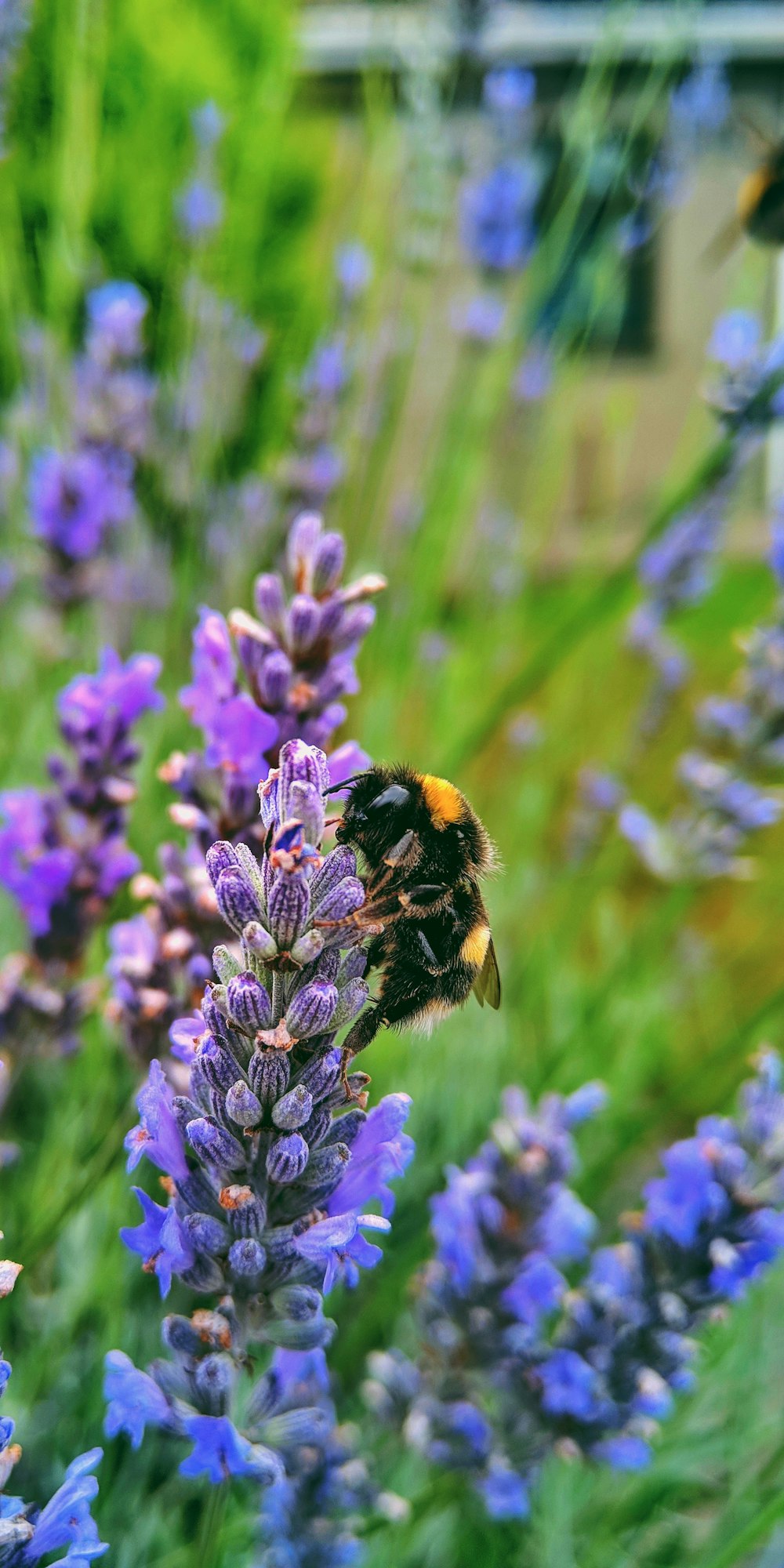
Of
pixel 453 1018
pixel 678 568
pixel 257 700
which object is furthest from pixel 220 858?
pixel 678 568

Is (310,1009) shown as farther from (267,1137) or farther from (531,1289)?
(531,1289)

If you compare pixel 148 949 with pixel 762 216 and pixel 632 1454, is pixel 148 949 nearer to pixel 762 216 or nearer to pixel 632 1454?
pixel 632 1454

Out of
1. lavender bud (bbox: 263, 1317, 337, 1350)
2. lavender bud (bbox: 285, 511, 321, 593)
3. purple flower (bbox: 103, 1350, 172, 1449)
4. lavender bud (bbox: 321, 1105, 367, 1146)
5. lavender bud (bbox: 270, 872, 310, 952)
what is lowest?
purple flower (bbox: 103, 1350, 172, 1449)

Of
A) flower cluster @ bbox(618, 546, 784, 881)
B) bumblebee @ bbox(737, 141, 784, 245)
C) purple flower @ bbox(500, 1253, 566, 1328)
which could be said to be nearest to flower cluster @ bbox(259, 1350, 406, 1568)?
purple flower @ bbox(500, 1253, 566, 1328)

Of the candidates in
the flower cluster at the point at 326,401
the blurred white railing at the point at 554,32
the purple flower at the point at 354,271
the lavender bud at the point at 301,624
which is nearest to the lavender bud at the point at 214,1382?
the lavender bud at the point at 301,624

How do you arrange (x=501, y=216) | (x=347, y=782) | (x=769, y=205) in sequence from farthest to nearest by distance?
(x=501, y=216) → (x=769, y=205) → (x=347, y=782)

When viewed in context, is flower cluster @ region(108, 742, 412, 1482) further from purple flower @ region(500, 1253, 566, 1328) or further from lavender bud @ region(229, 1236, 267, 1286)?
purple flower @ region(500, 1253, 566, 1328)
